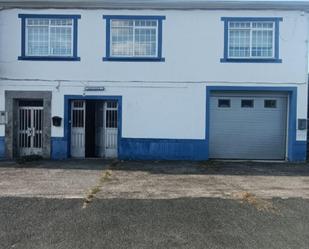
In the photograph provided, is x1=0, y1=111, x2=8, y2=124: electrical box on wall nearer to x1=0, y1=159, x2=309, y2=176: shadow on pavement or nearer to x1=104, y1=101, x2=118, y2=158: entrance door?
x1=0, y1=159, x2=309, y2=176: shadow on pavement

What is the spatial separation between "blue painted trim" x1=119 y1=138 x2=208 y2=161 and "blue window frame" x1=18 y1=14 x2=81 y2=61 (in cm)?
398

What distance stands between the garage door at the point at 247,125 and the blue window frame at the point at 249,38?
1.55 meters

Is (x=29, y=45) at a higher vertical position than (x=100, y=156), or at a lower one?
higher

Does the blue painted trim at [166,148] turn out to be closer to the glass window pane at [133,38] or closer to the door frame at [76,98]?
the door frame at [76,98]

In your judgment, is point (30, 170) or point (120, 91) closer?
point (30, 170)

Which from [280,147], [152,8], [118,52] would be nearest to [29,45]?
Result: [118,52]

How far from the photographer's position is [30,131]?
17922mm

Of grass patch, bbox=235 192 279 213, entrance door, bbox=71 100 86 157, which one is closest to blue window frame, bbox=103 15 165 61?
entrance door, bbox=71 100 86 157

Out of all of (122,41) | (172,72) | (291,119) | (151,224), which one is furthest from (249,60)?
(151,224)

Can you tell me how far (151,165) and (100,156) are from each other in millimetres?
3076

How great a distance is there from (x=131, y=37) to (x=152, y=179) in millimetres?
7183

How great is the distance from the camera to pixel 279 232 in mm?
7109

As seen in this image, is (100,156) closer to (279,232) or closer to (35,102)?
(35,102)

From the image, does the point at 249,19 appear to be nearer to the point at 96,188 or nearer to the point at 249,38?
the point at 249,38
